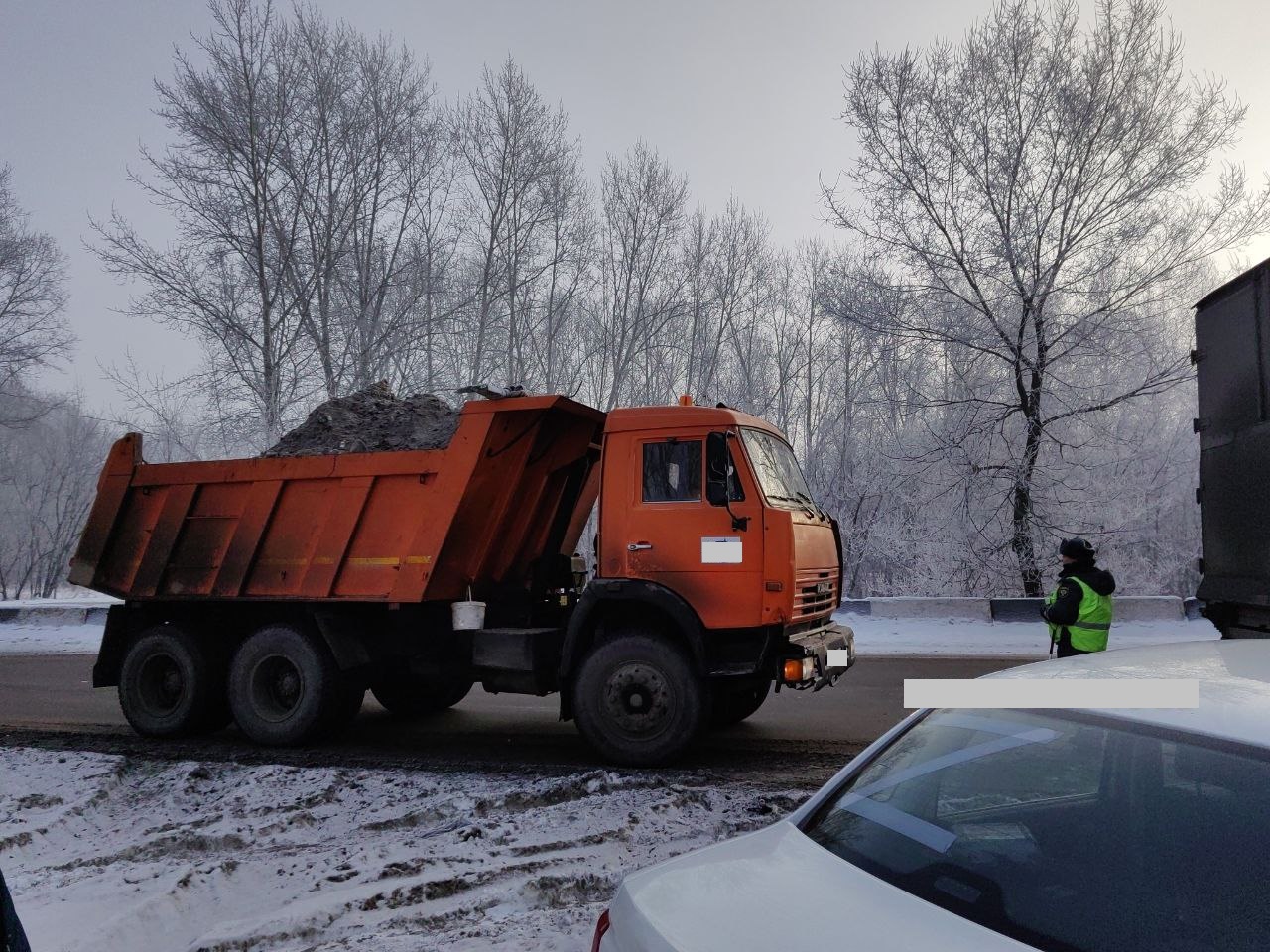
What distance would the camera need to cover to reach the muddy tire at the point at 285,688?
7324 millimetres

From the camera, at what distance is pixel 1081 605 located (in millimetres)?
6531

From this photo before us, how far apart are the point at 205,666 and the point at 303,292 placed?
52.5 ft

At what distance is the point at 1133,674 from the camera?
2.13 metres

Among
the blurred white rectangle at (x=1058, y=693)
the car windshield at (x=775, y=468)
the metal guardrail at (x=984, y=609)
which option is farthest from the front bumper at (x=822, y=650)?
the metal guardrail at (x=984, y=609)

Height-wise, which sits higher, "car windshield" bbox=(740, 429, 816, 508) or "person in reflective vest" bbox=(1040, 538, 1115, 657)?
"car windshield" bbox=(740, 429, 816, 508)

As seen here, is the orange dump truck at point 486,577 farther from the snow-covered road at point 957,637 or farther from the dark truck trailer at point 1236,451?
the snow-covered road at point 957,637

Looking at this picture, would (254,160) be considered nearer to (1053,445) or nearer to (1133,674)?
(1053,445)

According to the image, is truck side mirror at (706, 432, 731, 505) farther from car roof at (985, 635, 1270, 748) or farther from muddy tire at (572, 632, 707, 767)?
car roof at (985, 635, 1270, 748)

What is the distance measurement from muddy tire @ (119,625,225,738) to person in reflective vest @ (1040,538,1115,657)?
6969 millimetres

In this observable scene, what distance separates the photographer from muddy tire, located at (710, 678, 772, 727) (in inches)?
269

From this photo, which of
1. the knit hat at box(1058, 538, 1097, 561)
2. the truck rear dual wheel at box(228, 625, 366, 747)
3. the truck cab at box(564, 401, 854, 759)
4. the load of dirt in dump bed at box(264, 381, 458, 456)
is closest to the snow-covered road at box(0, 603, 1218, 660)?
the knit hat at box(1058, 538, 1097, 561)

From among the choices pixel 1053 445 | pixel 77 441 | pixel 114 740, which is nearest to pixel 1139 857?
pixel 114 740

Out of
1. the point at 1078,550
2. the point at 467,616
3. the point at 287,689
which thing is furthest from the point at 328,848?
the point at 1078,550

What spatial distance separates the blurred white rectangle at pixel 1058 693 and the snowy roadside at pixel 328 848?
2.03 m
